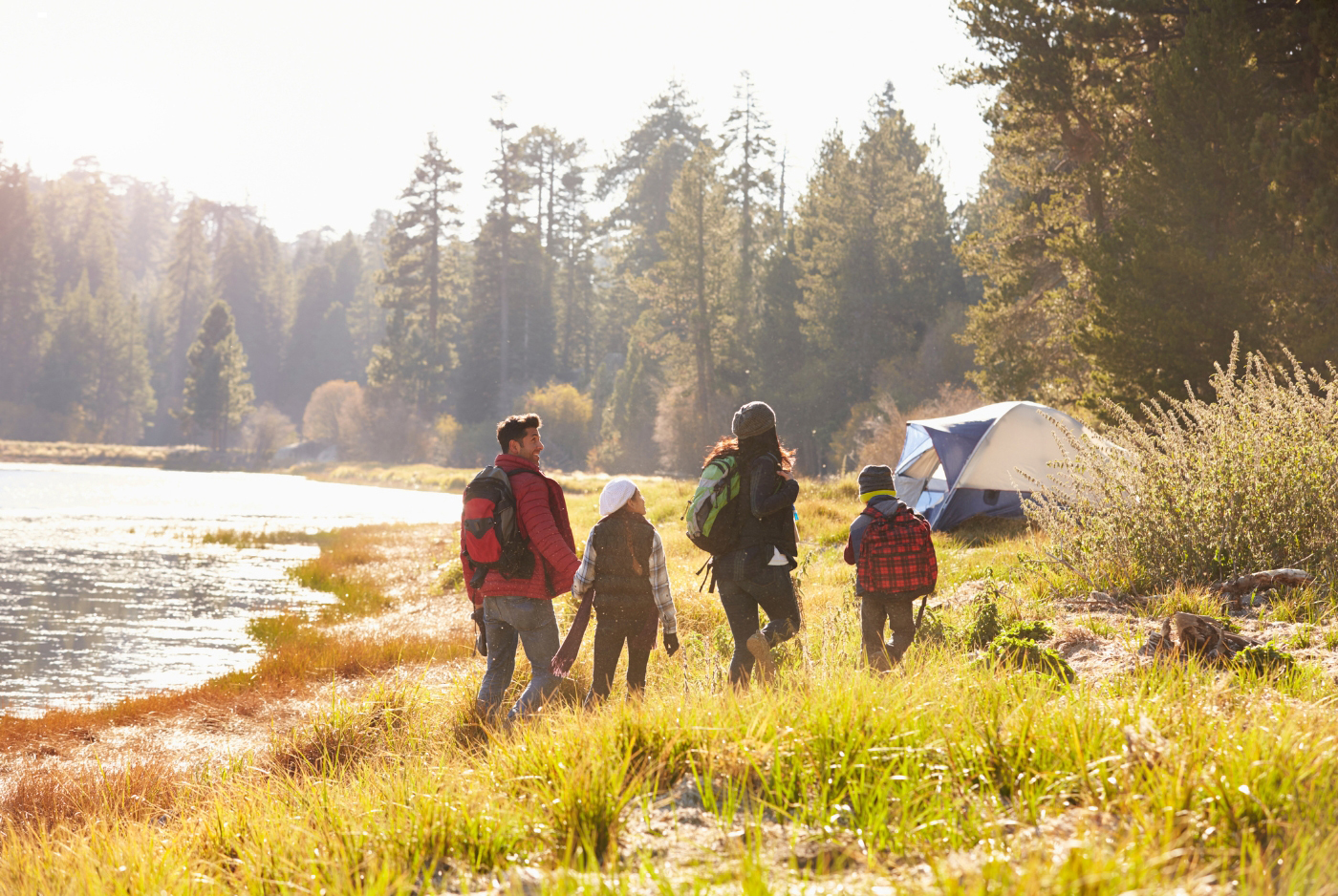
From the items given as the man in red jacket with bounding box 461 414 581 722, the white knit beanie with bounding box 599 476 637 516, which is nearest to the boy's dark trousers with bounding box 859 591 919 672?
the white knit beanie with bounding box 599 476 637 516

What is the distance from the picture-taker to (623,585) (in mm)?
5281

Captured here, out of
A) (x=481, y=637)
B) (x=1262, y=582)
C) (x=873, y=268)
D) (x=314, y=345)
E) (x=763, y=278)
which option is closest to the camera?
(x=481, y=637)

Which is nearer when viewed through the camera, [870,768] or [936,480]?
[870,768]

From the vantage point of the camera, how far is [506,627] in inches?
214

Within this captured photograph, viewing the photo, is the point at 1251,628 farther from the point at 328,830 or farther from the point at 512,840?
the point at 328,830

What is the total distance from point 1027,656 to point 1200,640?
89 cm

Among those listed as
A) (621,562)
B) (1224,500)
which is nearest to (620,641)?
(621,562)

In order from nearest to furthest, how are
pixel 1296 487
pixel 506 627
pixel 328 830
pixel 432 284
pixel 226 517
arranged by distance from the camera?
1. pixel 328 830
2. pixel 506 627
3. pixel 1296 487
4. pixel 226 517
5. pixel 432 284

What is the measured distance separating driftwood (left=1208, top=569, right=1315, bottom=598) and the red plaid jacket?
2517mm

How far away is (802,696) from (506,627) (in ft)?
7.75

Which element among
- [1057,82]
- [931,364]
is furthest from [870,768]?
[931,364]

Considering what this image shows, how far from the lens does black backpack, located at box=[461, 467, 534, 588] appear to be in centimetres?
498

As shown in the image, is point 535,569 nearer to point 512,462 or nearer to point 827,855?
point 512,462

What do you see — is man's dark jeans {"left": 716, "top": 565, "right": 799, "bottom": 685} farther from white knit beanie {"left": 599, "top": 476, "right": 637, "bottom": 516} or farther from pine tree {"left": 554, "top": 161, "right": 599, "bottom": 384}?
pine tree {"left": 554, "top": 161, "right": 599, "bottom": 384}
